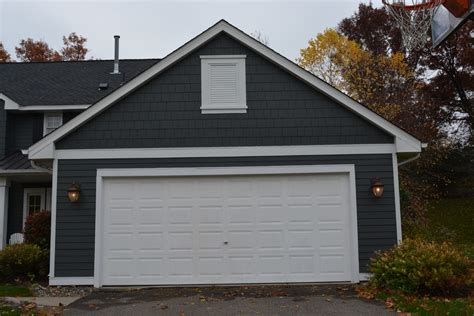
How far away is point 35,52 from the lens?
31.6 metres

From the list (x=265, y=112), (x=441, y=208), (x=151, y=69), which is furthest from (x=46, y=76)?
(x=441, y=208)

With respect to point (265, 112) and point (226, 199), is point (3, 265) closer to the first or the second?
point (226, 199)

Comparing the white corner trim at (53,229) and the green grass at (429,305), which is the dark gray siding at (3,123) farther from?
the green grass at (429,305)

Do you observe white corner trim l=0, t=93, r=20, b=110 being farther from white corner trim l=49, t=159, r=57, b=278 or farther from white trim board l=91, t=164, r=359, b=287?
white trim board l=91, t=164, r=359, b=287

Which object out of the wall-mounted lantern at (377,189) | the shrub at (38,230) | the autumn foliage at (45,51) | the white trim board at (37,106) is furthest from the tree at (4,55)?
the wall-mounted lantern at (377,189)

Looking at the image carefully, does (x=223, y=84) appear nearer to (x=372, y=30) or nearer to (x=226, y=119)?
(x=226, y=119)

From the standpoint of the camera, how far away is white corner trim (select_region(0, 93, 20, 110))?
15.9 metres

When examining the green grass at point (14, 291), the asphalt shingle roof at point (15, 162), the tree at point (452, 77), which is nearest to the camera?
the green grass at point (14, 291)

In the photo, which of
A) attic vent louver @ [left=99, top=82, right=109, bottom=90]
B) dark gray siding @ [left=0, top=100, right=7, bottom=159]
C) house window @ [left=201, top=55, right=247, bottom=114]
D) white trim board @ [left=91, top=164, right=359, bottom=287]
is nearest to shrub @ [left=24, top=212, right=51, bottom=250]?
white trim board @ [left=91, top=164, right=359, bottom=287]

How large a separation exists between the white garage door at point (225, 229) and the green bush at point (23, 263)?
5.40 feet

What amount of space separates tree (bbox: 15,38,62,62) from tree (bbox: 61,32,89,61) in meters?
0.76

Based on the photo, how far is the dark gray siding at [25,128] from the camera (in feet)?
54.6

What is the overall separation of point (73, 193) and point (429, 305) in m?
7.33

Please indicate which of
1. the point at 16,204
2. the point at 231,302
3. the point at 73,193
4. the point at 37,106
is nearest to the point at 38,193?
the point at 16,204
